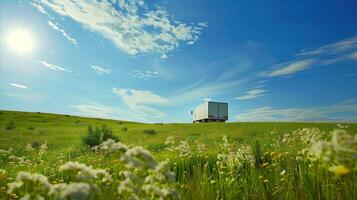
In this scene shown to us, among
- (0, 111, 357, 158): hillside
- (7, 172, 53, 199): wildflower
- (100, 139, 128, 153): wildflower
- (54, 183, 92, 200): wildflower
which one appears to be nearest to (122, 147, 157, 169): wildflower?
(100, 139, 128, 153): wildflower

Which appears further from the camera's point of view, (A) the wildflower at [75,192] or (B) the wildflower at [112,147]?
(B) the wildflower at [112,147]

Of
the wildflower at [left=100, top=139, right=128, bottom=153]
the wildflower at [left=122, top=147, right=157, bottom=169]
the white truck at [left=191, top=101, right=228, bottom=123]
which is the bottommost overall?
the wildflower at [left=122, top=147, right=157, bottom=169]

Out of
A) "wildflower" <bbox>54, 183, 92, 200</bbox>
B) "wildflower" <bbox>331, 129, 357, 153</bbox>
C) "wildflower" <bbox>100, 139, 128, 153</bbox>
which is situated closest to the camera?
"wildflower" <bbox>54, 183, 92, 200</bbox>

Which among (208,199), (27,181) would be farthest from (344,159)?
(208,199)

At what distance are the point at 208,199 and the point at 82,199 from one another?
4.33m

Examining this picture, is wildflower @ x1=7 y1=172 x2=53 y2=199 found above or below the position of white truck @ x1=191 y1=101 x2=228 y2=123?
below

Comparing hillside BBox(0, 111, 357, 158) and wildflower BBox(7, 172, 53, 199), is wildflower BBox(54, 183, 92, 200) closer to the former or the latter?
wildflower BBox(7, 172, 53, 199)

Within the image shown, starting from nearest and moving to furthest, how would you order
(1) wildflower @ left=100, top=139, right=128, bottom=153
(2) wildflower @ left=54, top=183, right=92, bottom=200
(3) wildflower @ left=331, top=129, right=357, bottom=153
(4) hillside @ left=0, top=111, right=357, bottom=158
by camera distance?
(2) wildflower @ left=54, top=183, right=92, bottom=200
(3) wildflower @ left=331, top=129, right=357, bottom=153
(1) wildflower @ left=100, top=139, right=128, bottom=153
(4) hillside @ left=0, top=111, right=357, bottom=158

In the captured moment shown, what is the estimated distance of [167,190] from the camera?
7.13ft

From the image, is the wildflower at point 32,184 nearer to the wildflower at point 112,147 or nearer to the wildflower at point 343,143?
the wildflower at point 112,147

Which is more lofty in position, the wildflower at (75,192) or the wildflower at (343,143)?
the wildflower at (343,143)

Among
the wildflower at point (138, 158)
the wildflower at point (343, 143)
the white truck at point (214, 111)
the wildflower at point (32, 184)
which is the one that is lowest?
the wildflower at point (32, 184)

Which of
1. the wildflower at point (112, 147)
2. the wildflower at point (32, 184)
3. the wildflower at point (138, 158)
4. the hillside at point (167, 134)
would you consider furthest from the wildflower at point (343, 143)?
the hillside at point (167, 134)

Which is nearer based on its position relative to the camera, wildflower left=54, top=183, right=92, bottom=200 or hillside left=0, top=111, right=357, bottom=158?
wildflower left=54, top=183, right=92, bottom=200
